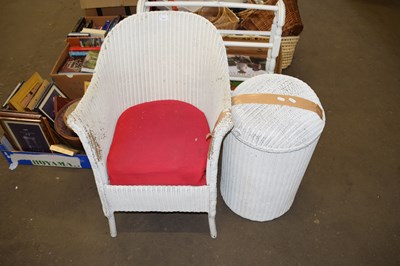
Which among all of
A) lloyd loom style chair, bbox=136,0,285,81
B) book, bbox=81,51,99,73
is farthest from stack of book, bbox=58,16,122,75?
lloyd loom style chair, bbox=136,0,285,81

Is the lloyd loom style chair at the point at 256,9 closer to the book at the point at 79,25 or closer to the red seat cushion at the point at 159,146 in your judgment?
the red seat cushion at the point at 159,146

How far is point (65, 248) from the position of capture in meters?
1.68

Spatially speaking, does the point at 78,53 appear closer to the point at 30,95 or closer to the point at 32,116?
the point at 30,95

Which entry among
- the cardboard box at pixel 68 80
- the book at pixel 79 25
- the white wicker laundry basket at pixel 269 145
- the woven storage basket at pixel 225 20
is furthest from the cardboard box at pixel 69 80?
the white wicker laundry basket at pixel 269 145

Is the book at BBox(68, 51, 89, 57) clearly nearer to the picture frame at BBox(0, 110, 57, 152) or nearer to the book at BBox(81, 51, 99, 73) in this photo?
the book at BBox(81, 51, 99, 73)

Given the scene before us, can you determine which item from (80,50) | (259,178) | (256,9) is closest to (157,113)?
(259,178)

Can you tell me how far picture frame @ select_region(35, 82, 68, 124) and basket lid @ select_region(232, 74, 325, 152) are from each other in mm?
1141

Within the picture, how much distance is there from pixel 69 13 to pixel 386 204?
3.12 m

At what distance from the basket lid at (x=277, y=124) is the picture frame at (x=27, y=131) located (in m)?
1.10

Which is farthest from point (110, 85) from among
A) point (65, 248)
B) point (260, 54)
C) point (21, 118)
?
point (260, 54)

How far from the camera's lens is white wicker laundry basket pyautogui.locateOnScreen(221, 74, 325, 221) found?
4.53 feet

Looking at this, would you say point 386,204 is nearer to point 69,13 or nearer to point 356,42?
point 356,42

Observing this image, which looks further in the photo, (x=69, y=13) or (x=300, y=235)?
(x=69, y=13)

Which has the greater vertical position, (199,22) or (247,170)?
(199,22)
